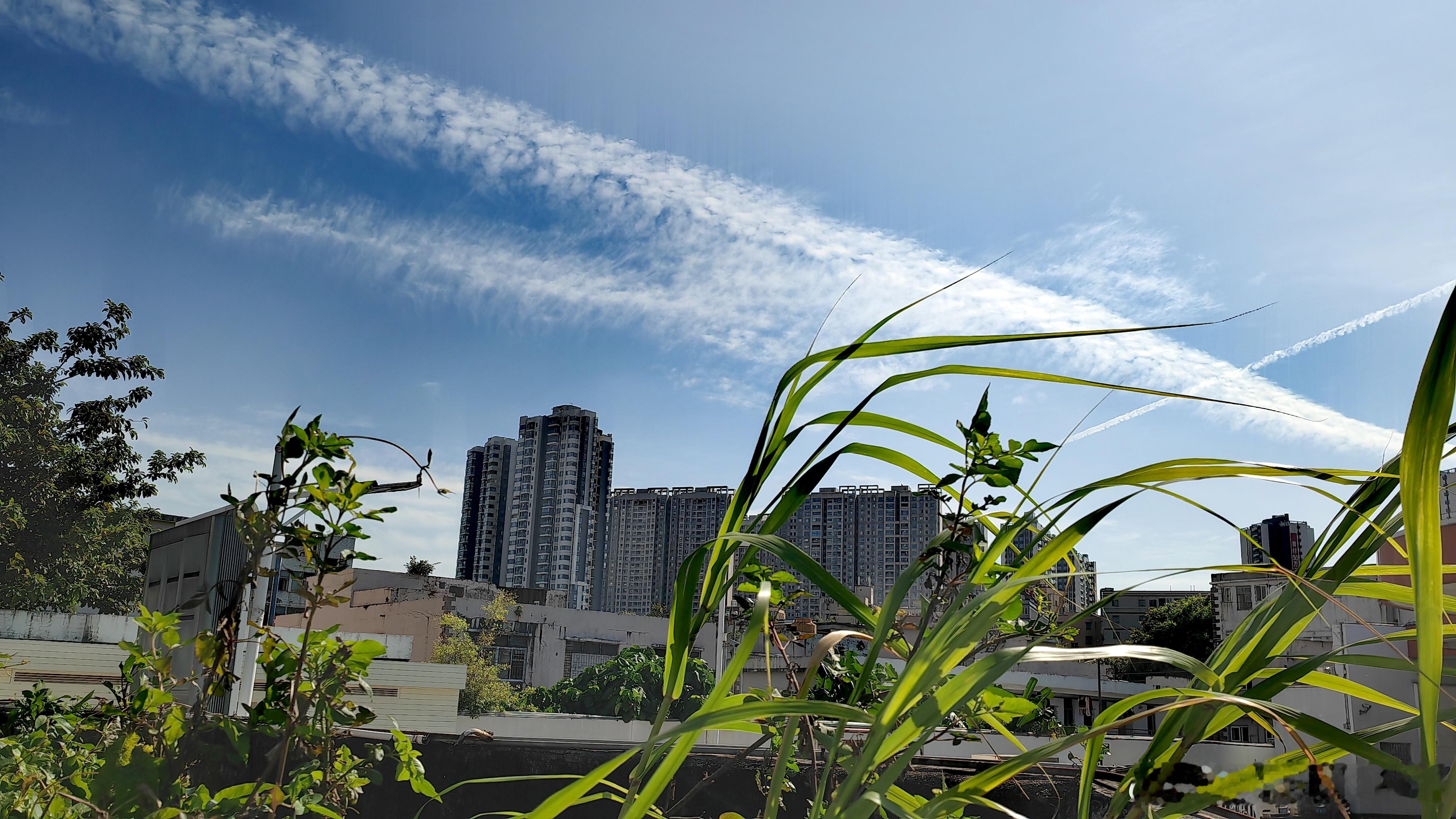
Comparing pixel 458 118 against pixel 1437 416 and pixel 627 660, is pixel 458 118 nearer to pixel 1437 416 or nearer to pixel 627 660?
pixel 627 660

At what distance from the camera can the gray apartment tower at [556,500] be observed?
135 ft

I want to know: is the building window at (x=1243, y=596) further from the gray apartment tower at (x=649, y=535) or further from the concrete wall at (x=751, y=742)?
the gray apartment tower at (x=649, y=535)

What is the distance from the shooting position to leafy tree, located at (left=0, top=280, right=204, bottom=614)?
16344 millimetres

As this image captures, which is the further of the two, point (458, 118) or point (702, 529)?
point (702, 529)

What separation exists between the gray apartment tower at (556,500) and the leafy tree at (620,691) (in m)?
21.9

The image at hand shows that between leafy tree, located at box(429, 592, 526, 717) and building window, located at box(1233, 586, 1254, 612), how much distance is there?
19.2 meters

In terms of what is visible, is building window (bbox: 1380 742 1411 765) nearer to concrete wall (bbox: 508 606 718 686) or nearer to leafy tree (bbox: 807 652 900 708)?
leafy tree (bbox: 807 652 900 708)

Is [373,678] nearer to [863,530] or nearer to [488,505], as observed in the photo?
[863,530]

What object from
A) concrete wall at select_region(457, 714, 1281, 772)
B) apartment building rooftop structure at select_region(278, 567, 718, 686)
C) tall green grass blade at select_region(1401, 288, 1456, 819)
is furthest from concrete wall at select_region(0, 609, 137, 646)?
apartment building rooftop structure at select_region(278, 567, 718, 686)

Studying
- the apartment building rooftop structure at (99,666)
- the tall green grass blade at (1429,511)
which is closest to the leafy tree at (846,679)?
the tall green grass blade at (1429,511)

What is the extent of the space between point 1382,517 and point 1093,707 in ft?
85.0

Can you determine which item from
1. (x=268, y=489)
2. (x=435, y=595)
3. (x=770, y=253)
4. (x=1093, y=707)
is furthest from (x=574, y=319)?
(x=268, y=489)

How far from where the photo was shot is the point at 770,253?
37.6 feet

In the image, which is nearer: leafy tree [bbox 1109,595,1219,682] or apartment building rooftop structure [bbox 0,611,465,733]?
apartment building rooftop structure [bbox 0,611,465,733]
